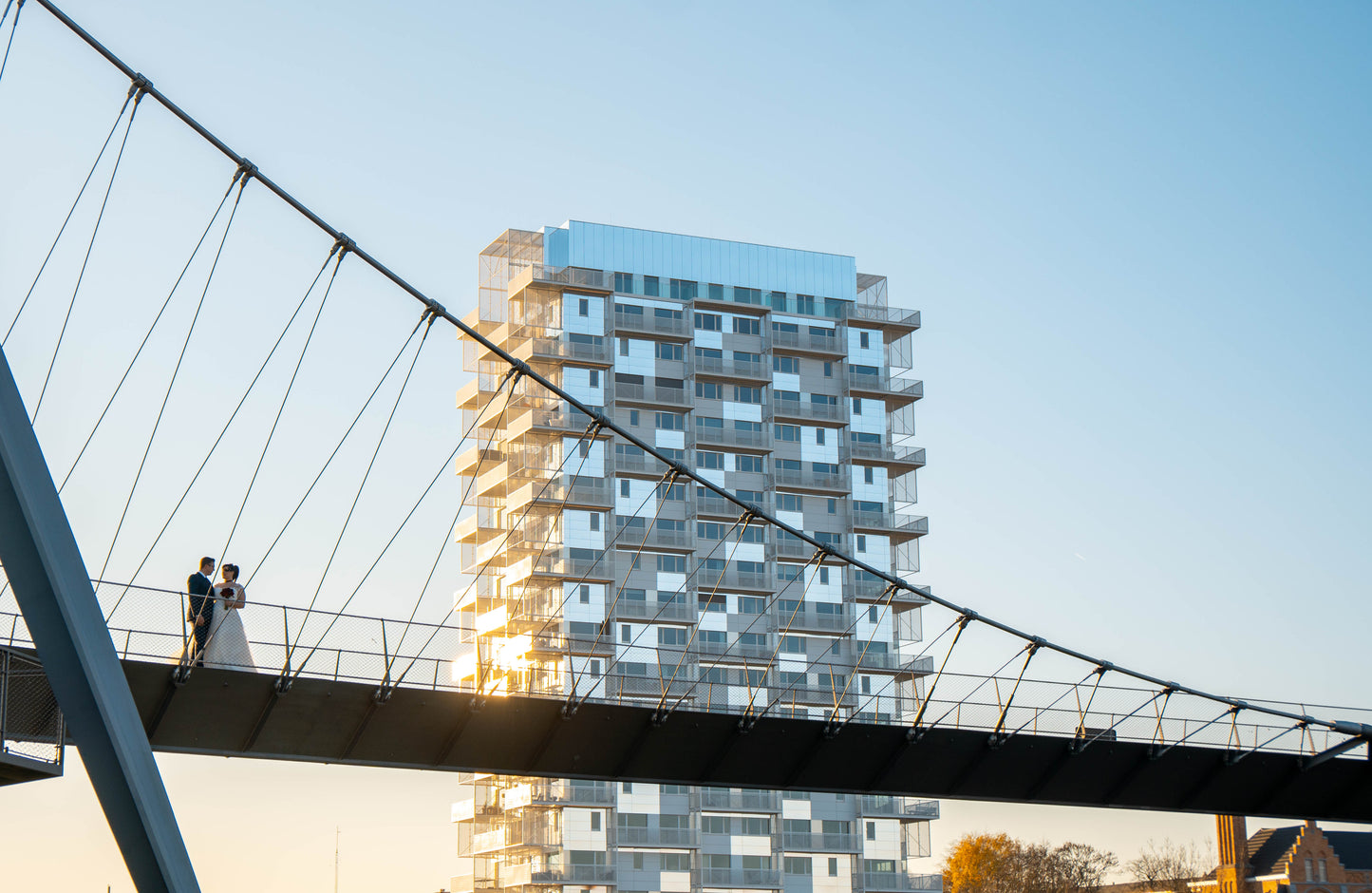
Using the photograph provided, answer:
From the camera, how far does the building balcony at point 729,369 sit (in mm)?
109750

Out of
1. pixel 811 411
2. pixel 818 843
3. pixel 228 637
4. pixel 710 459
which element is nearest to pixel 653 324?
pixel 710 459

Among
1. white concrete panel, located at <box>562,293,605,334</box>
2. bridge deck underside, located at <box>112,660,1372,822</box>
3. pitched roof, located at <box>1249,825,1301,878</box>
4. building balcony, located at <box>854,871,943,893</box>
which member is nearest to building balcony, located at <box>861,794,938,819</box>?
building balcony, located at <box>854,871,943,893</box>

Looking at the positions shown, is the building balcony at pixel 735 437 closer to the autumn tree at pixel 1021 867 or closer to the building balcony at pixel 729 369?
the building balcony at pixel 729 369

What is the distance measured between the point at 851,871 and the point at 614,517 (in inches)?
1031

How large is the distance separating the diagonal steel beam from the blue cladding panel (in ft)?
317

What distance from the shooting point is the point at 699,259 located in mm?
112625

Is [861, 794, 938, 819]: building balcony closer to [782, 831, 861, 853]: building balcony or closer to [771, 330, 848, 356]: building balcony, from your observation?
[782, 831, 861, 853]: building balcony

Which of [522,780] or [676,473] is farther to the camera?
[522,780]

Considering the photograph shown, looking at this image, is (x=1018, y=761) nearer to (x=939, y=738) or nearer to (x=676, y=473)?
(x=939, y=738)

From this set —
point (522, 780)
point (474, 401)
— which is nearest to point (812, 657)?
point (522, 780)

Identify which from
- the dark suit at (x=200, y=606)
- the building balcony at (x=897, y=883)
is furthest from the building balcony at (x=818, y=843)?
the dark suit at (x=200, y=606)

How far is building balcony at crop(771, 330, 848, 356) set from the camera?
370ft

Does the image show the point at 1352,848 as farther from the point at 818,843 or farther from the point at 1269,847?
the point at 818,843

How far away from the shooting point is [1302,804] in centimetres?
4234
